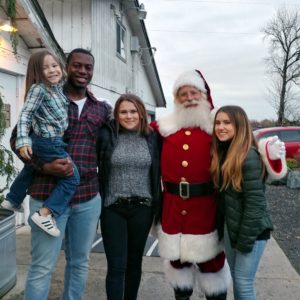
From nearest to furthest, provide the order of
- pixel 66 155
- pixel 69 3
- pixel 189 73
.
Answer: pixel 66 155 < pixel 189 73 < pixel 69 3

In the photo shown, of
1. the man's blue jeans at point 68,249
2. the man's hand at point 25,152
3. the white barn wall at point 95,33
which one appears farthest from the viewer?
the white barn wall at point 95,33

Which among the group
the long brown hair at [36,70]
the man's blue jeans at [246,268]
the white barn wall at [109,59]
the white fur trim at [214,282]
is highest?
the white barn wall at [109,59]

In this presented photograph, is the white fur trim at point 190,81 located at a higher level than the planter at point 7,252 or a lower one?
higher

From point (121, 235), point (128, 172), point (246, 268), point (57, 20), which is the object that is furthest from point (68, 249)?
point (57, 20)

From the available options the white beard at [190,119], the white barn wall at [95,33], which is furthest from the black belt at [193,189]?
the white barn wall at [95,33]

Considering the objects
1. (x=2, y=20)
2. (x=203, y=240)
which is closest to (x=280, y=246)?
(x=203, y=240)

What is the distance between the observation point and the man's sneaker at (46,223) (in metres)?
2.54

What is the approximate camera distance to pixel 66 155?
2639mm

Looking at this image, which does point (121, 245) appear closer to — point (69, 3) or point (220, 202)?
point (220, 202)

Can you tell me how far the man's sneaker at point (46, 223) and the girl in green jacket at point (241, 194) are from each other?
1184mm

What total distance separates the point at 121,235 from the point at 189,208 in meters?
0.57

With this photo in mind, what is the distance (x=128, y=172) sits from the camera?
299 cm

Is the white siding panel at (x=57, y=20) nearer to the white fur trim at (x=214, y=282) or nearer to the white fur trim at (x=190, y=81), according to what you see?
the white fur trim at (x=190, y=81)

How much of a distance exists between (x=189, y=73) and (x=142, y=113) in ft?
1.74
